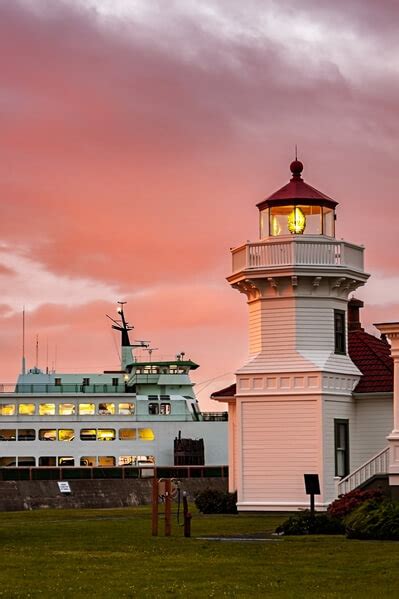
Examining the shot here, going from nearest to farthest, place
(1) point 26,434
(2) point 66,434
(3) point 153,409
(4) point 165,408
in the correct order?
(2) point 66,434, (1) point 26,434, (3) point 153,409, (4) point 165,408

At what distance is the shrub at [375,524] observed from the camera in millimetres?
30266

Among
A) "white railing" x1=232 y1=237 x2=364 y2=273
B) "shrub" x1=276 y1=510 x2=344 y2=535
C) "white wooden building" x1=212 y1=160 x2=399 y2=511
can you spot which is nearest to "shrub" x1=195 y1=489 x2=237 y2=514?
"white wooden building" x1=212 y1=160 x2=399 y2=511

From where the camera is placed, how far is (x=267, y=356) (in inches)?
1799

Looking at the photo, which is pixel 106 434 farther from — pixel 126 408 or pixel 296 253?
pixel 296 253

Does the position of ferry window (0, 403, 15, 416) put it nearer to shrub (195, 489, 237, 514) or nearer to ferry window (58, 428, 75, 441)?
ferry window (58, 428, 75, 441)

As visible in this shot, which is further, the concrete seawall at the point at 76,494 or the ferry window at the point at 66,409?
the ferry window at the point at 66,409

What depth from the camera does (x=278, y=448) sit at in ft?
147

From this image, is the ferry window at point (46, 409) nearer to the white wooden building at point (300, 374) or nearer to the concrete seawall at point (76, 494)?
the concrete seawall at point (76, 494)

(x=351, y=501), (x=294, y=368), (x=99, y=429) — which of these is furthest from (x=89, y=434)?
(x=351, y=501)

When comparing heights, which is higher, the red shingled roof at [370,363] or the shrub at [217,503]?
the red shingled roof at [370,363]

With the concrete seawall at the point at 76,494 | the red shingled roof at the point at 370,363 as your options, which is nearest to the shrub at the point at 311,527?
the red shingled roof at the point at 370,363

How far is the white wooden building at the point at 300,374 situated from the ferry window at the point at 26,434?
49.4 meters

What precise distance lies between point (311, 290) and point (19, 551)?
20.7 m

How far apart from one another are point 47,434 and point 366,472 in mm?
53791
